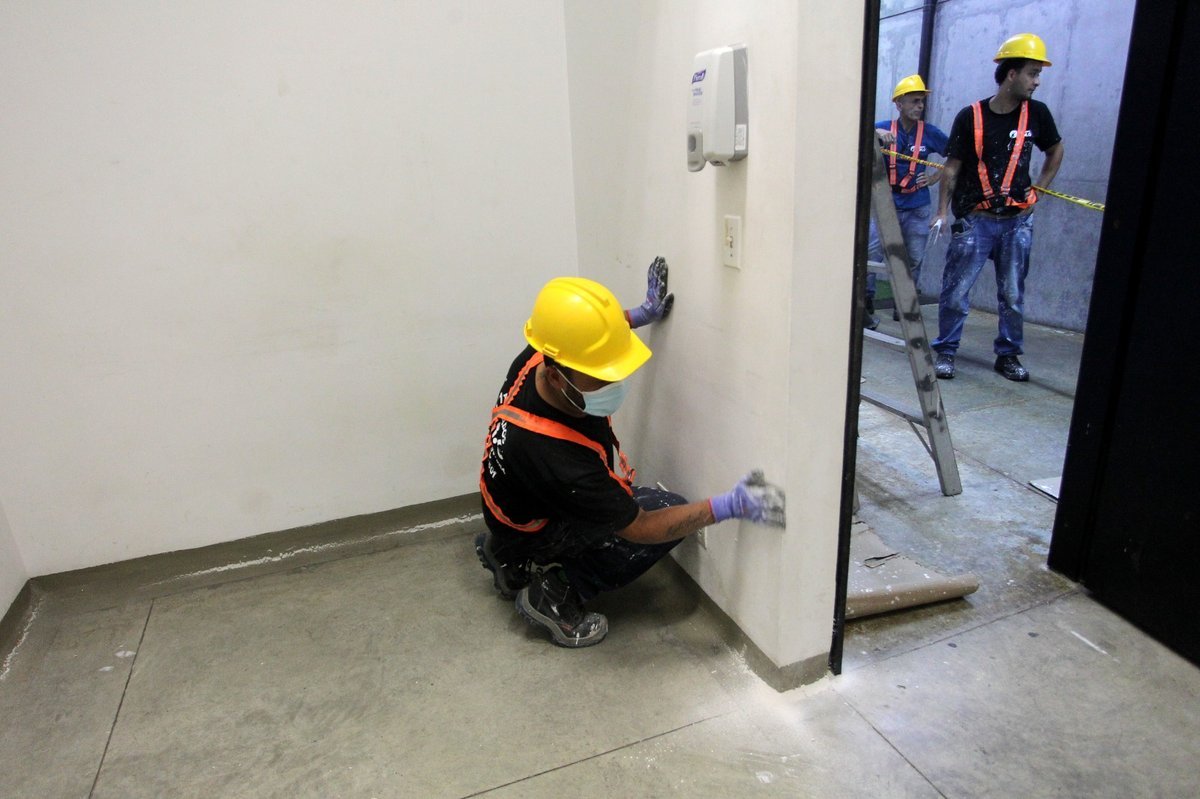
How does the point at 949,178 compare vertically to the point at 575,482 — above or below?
above

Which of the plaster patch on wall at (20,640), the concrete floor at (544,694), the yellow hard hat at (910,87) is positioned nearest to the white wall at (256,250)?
the plaster patch on wall at (20,640)

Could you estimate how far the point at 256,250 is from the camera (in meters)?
2.41

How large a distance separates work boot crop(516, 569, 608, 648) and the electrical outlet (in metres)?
1.06

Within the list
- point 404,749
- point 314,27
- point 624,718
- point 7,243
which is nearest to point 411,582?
point 404,749

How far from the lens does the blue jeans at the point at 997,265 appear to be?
385cm

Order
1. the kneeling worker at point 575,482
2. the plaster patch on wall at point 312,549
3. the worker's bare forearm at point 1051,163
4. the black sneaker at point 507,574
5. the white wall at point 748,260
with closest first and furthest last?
the white wall at point 748,260, the kneeling worker at point 575,482, the black sneaker at point 507,574, the plaster patch on wall at point 312,549, the worker's bare forearm at point 1051,163

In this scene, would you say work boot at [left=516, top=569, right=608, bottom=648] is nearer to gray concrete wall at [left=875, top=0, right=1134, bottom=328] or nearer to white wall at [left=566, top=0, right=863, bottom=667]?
white wall at [left=566, top=0, right=863, bottom=667]

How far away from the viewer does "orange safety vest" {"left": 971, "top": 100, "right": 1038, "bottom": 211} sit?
3.65 metres

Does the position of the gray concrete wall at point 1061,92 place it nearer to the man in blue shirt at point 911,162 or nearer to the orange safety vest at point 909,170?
the man in blue shirt at point 911,162

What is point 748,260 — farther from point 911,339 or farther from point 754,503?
point 911,339

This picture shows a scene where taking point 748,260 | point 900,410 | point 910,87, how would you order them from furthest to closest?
point 910,87 → point 900,410 → point 748,260

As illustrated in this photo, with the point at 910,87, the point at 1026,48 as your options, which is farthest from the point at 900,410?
the point at 910,87

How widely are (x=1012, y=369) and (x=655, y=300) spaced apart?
2.73 meters

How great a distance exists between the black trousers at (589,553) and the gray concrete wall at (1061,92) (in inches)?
131
